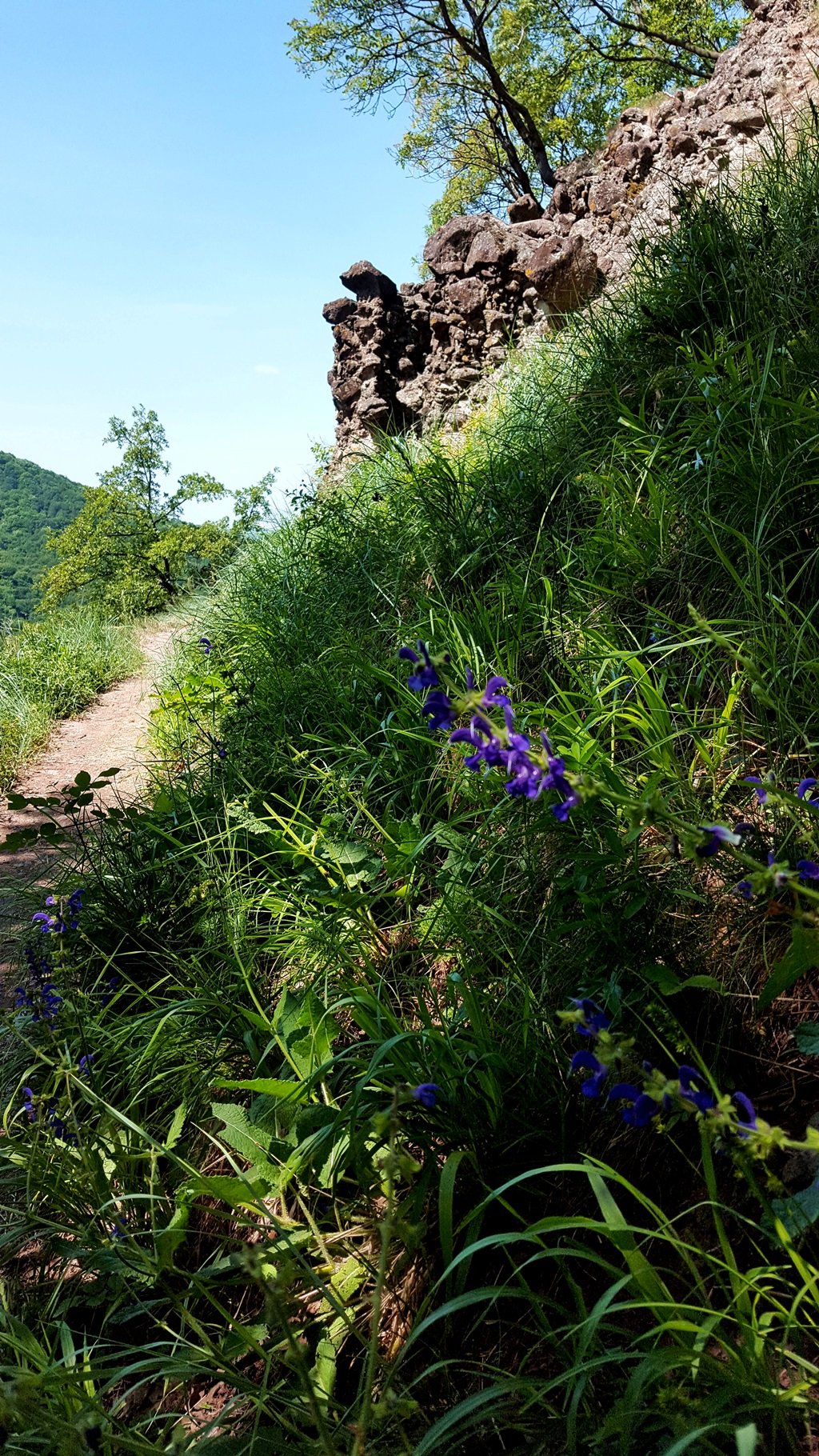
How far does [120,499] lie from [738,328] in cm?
2420

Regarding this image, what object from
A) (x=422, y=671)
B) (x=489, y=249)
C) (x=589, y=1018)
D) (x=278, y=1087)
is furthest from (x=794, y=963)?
(x=489, y=249)

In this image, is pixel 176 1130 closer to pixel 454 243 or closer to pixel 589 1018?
pixel 589 1018

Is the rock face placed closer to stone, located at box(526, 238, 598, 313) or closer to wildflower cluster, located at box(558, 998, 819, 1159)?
stone, located at box(526, 238, 598, 313)

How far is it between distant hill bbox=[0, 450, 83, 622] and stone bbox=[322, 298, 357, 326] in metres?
25.5

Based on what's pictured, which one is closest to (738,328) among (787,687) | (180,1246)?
(787,687)

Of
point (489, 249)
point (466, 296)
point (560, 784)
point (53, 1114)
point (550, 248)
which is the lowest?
point (53, 1114)

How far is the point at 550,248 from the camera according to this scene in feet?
23.0

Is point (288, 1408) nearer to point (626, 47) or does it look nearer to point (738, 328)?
point (738, 328)

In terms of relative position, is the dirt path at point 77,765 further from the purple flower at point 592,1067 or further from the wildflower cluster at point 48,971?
the purple flower at point 592,1067

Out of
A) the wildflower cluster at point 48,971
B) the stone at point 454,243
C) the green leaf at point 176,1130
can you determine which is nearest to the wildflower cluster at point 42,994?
the wildflower cluster at point 48,971

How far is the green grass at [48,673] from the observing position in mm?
6305

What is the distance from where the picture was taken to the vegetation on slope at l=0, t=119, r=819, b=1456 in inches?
42.7

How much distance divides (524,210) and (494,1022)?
360 inches

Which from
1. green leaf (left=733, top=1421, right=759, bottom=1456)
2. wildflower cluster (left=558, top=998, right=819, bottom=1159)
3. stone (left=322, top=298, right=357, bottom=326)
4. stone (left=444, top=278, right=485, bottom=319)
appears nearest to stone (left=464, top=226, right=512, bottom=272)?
stone (left=444, top=278, right=485, bottom=319)
